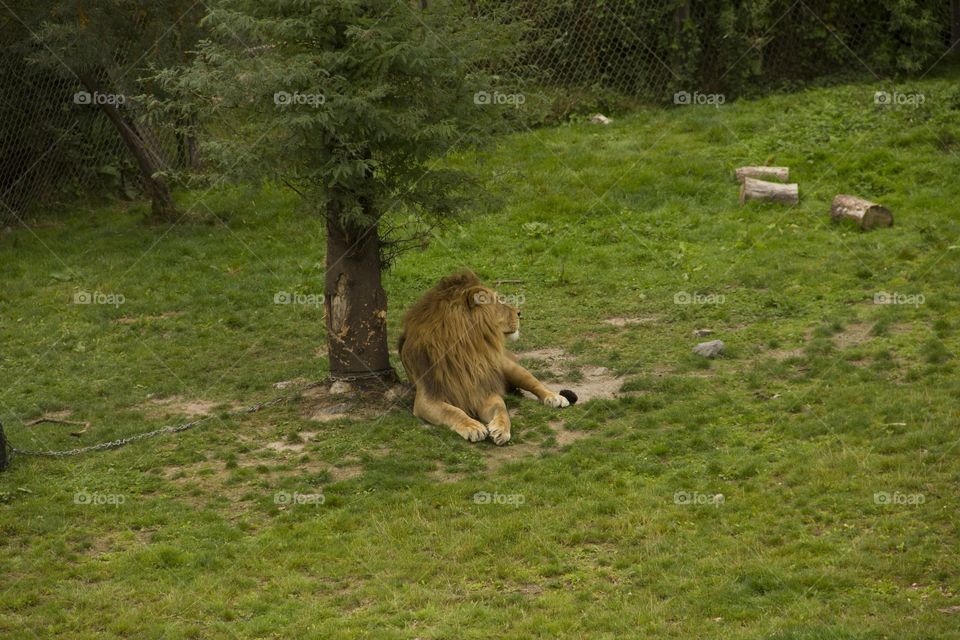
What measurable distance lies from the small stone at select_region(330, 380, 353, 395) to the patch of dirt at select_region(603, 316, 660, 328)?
3034mm

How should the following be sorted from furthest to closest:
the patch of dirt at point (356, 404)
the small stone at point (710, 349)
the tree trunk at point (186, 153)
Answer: the tree trunk at point (186, 153) → the small stone at point (710, 349) → the patch of dirt at point (356, 404)

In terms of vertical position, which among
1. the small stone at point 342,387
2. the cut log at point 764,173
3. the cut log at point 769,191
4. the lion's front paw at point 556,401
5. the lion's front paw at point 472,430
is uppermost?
the cut log at point 764,173

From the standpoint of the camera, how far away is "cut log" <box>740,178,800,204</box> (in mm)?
14500

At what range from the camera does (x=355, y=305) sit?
10047mm

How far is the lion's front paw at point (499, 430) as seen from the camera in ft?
29.6

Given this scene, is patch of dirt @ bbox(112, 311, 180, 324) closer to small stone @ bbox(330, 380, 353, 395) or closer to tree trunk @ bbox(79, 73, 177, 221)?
tree trunk @ bbox(79, 73, 177, 221)

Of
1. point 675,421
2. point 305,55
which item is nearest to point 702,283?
point 675,421

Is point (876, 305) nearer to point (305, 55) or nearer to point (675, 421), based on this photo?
point (675, 421)

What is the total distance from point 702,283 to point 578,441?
175 inches

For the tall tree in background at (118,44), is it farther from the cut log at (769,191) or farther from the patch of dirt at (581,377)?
the cut log at (769,191)

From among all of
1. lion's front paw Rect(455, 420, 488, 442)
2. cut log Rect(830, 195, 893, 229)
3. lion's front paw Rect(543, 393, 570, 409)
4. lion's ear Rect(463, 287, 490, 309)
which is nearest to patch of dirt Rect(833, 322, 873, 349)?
lion's front paw Rect(543, 393, 570, 409)

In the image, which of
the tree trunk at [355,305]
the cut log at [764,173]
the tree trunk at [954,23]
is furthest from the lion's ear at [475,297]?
the tree trunk at [954,23]

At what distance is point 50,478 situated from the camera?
877cm

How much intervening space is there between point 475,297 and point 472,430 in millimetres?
1119
